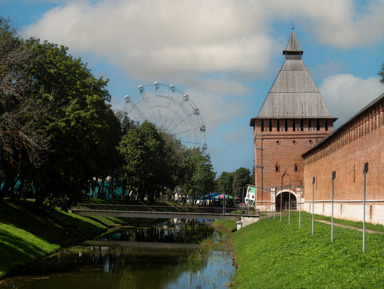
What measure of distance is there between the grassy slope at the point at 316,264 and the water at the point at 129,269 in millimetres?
1987

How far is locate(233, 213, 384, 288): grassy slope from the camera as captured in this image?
38.7 feet

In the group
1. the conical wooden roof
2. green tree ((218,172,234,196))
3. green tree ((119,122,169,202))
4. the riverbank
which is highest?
the conical wooden roof

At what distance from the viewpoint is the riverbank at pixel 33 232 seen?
71.6ft

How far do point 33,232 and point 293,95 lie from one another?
3764cm

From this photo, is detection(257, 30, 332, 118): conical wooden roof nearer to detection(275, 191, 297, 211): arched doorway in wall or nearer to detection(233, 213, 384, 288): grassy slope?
detection(275, 191, 297, 211): arched doorway in wall

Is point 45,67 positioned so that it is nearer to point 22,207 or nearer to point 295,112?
point 22,207

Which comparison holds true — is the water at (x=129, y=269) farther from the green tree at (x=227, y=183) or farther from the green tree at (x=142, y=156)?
the green tree at (x=227, y=183)

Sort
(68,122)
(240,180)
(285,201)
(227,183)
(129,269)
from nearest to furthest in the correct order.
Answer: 1. (129,269)
2. (68,122)
3. (285,201)
4. (240,180)
5. (227,183)

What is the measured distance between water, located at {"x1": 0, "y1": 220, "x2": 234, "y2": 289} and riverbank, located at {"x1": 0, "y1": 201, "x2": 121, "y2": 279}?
836 mm

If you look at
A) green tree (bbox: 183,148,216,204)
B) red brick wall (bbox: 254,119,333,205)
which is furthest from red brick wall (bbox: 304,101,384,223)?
green tree (bbox: 183,148,216,204)

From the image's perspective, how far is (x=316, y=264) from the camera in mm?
14453

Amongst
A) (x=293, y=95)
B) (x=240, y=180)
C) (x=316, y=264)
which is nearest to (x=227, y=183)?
(x=240, y=180)

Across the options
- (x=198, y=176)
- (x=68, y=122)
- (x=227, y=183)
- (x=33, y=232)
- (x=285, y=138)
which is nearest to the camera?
(x=33, y=232)

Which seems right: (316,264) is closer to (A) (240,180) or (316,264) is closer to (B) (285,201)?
(B) (285,201)
